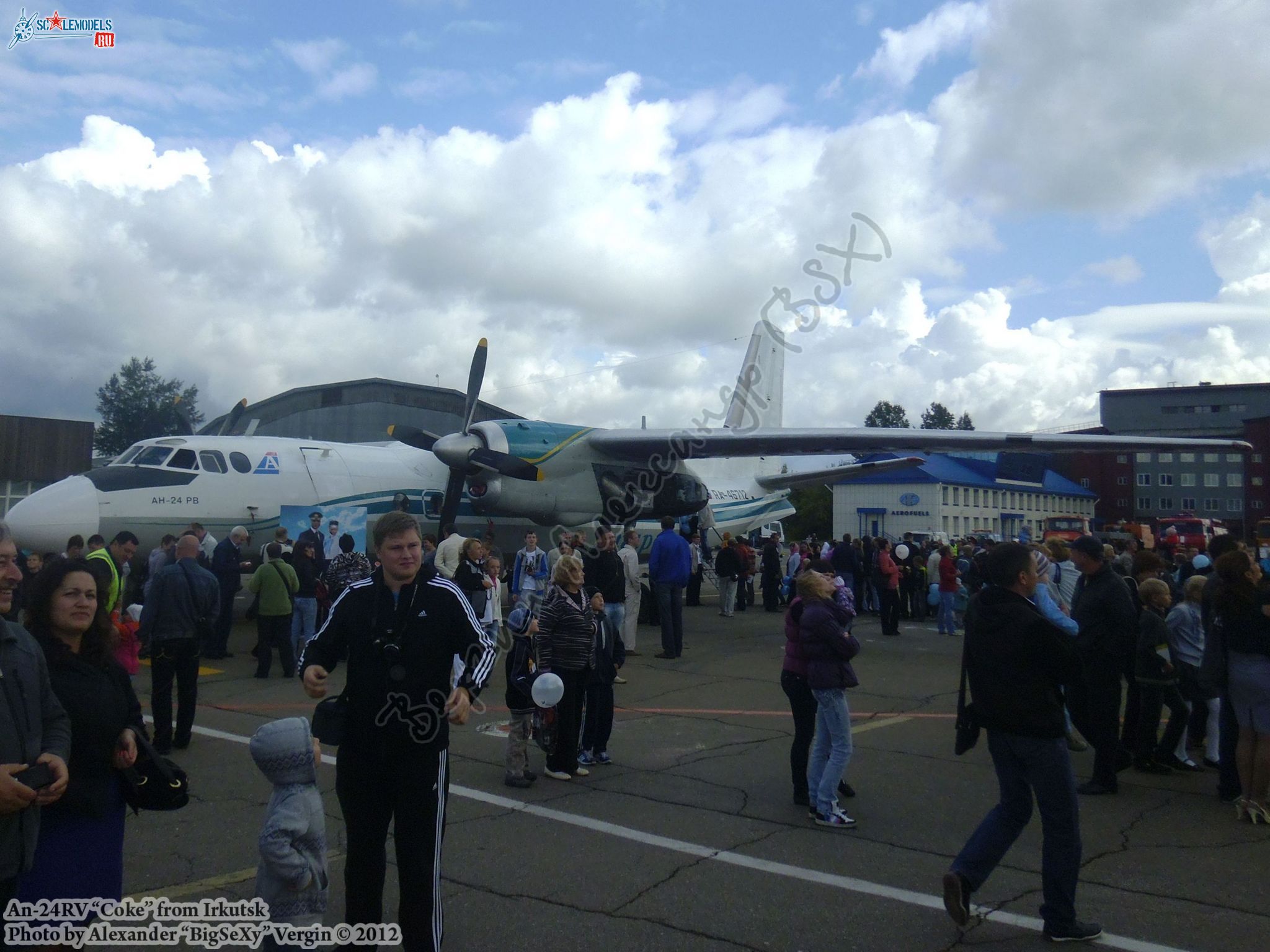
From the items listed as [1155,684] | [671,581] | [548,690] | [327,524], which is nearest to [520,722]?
[548,690]

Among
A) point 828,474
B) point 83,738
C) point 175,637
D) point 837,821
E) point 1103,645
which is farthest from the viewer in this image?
point 828,474

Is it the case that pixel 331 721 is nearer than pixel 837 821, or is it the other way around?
pixel 331 721

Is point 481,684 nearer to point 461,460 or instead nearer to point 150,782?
point 150,782

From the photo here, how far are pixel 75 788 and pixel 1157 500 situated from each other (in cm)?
6358

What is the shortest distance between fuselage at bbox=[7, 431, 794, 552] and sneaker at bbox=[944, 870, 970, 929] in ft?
41.4

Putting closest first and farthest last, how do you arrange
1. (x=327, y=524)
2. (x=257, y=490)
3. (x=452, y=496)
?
(x=257, y=490), (x=327, y=524), (x=452, y=496)

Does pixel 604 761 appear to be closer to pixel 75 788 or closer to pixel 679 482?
pixel 75 788

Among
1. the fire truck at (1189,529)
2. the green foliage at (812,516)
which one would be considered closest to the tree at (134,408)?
the green foliage at (812,516)

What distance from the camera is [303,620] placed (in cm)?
1052

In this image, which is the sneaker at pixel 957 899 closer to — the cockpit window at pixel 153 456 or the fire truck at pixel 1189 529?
the cockpit window at pixel 153 456

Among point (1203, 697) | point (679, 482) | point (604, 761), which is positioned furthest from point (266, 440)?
point (1203, 697)

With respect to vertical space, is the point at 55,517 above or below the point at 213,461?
below

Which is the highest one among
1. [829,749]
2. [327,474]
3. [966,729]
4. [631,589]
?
[327,474]

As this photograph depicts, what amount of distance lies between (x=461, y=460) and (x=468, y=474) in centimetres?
49
